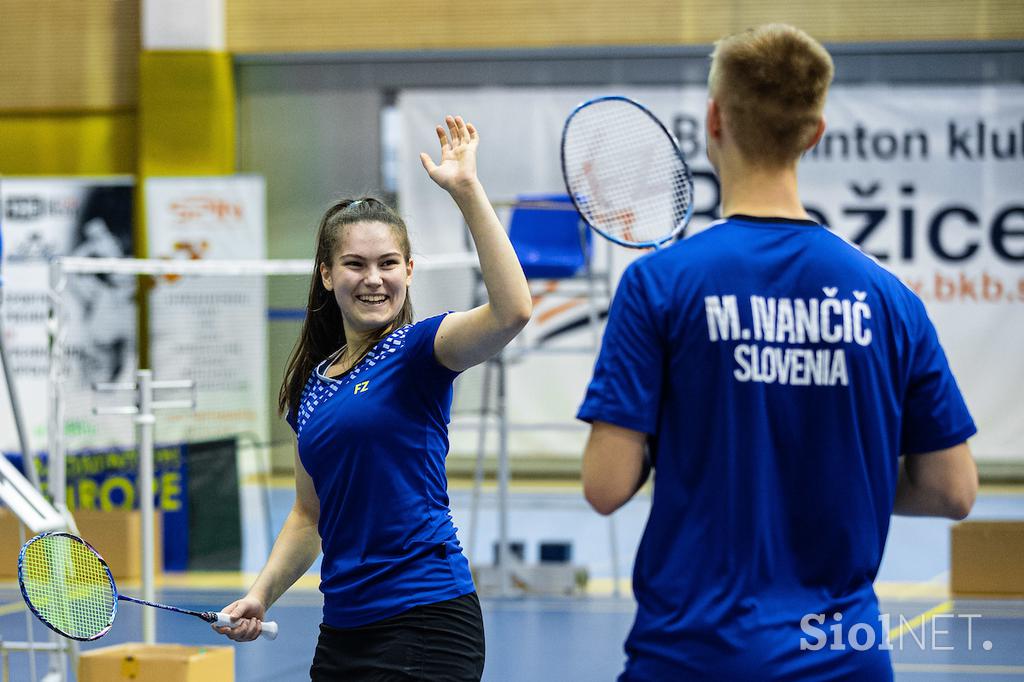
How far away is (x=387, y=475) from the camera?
7.97 feet

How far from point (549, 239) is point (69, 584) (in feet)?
14.8

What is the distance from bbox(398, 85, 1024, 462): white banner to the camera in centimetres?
1170

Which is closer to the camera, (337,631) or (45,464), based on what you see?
(337,631)

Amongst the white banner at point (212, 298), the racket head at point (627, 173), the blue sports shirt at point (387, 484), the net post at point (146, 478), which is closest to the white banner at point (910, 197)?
the white banner at point (212, 298)

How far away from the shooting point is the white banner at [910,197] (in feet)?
38.4

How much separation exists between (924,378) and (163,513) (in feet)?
22.7

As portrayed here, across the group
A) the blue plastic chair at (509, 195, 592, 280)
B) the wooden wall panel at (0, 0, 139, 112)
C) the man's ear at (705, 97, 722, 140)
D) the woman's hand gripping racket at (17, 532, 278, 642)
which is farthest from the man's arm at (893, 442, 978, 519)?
the wooden wall panel at (0, 0, 139, 112)

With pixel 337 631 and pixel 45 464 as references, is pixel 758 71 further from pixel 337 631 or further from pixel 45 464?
pixel 45 464

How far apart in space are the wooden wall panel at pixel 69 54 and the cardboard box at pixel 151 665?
30.4 ft

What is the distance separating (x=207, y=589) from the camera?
24.2 ft

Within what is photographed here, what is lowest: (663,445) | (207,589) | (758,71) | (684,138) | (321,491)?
(207,589)

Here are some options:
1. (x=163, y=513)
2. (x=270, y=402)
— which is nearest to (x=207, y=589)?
(x=163, y=513)

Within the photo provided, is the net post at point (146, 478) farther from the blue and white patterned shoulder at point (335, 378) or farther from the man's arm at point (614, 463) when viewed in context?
the man's arm at point (614, 463)

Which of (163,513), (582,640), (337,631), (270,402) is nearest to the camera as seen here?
(337,631)
